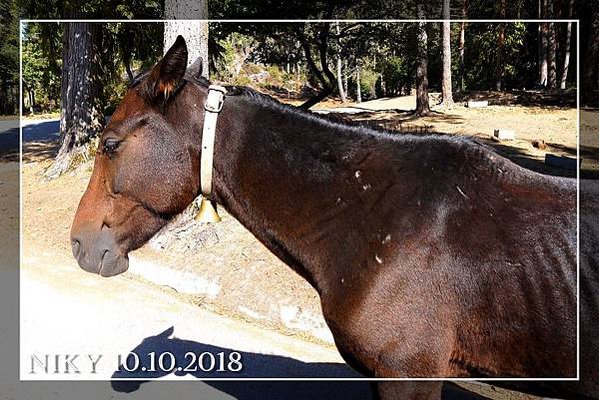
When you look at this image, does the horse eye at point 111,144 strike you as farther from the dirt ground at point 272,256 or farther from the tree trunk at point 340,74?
the tree trunk at point 340,74

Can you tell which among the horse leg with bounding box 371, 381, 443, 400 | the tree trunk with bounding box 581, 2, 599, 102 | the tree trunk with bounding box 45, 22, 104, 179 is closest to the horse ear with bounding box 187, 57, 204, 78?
the horse leg with bounding box 371, 381, 443, 400

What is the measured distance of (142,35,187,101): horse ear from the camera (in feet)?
6.87

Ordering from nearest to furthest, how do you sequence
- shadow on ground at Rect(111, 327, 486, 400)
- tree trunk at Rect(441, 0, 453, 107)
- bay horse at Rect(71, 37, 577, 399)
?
bay horse at Rect(71, 37, 577, 399) < shadow on ground at Rect(111, 327, 486, 400) < tree trunk at Rect(441, 0, 453, 107)

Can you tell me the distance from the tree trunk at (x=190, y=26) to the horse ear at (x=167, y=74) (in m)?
4.23

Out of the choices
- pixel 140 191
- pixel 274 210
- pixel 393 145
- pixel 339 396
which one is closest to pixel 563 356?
pixel 393 145

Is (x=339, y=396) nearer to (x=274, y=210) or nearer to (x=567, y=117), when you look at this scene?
(x=274, y=210)

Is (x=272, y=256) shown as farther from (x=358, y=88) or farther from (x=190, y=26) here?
(x=190, y=26)

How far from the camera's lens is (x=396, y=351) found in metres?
2.04

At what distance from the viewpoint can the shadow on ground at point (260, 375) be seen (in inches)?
161

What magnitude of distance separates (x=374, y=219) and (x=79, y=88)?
8.89 m

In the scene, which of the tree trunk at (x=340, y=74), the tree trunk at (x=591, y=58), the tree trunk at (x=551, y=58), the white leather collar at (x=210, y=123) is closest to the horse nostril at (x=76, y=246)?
the white leather collar at (x=210, y=123)

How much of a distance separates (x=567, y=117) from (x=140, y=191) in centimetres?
550

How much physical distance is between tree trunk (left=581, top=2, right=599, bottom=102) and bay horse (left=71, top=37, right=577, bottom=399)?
5.23m

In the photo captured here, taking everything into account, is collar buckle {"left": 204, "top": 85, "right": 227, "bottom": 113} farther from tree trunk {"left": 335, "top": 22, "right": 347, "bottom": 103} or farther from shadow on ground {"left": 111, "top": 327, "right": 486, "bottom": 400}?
shadow on ground {"left": 111, "top": 327, "right": 486, "bottom": 400}
